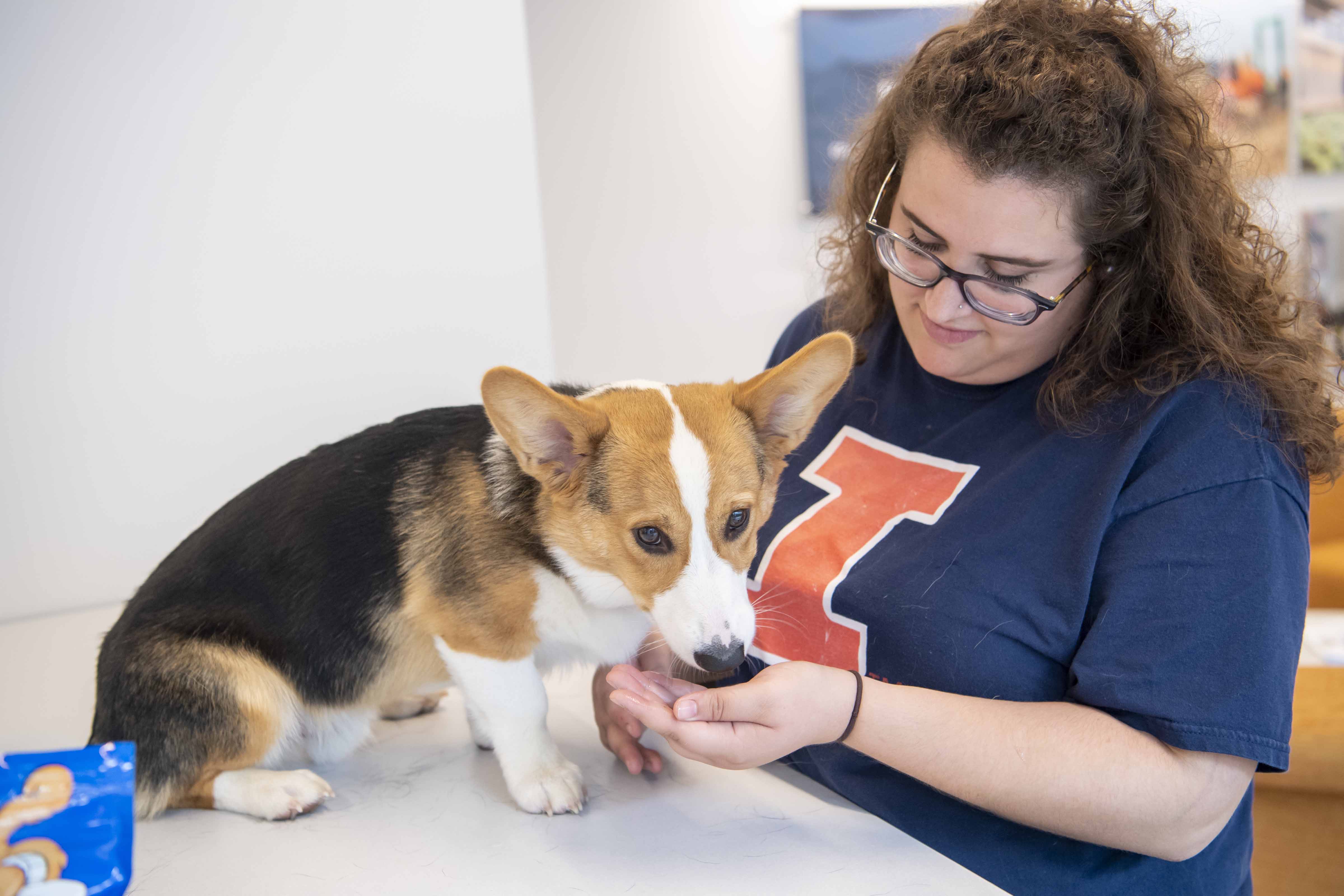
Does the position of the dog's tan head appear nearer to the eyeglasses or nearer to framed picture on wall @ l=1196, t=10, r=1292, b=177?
the eyeglasses

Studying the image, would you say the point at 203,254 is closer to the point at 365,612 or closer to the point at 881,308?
the point at 365,612

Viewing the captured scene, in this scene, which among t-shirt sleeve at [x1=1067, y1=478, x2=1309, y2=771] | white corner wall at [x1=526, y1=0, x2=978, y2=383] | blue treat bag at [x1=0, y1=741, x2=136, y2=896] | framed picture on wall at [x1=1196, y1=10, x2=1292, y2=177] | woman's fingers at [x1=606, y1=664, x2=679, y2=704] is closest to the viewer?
blue treat bag at [x1=0, y1=741, x2=136, y2=896]

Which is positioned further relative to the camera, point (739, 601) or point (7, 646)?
point (7, 646)

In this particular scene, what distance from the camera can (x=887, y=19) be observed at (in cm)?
394

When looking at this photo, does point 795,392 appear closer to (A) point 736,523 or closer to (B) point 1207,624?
(A) point 736,523

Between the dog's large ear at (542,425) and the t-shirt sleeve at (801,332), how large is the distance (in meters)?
0.62

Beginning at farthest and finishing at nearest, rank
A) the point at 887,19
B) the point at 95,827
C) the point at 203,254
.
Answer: the point at 887,19 → the point at 203,254 → the point at 95,827

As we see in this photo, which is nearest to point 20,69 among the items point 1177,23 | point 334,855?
point 334,855

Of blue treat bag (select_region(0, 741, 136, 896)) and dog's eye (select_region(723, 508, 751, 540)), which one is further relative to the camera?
dog's eye (select_region(723, 508, 751, 540))

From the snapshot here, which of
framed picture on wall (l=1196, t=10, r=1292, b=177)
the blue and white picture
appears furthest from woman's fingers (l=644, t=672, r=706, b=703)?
framed picture on wall (l=1196, t=10, r=1292, b=177)

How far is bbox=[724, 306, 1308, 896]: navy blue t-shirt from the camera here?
0.98 meters

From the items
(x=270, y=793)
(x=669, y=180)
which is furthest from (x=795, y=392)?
(x=669, y=180)

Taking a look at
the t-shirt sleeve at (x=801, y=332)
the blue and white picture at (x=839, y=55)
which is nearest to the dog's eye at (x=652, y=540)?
the t-shirt sleeve at (x=801, y=332)

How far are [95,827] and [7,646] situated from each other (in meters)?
1.05
